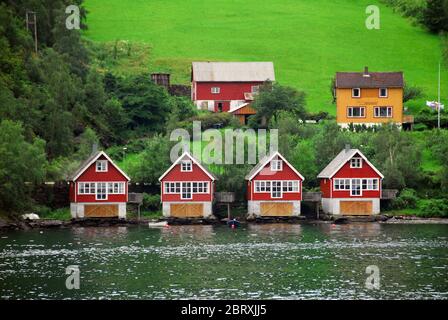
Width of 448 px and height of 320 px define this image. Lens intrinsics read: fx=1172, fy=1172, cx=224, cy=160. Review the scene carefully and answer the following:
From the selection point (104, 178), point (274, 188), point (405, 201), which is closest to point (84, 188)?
point (104, 178)

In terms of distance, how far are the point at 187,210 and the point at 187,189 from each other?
2.01 meters

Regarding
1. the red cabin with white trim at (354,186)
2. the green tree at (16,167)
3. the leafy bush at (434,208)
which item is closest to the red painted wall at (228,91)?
the red cabin with white trim at (354,186)

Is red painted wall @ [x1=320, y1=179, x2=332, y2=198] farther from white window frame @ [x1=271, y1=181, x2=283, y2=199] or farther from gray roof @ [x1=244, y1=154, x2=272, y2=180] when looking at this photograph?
gray roof @ [x1=244, y1=154, x2=272, y2=180]

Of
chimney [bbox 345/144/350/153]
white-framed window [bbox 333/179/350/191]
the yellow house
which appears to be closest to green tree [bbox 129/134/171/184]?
white-framed window [bbox 333/179/350/191]

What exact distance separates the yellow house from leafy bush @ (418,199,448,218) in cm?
2838

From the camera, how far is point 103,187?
4370 inches

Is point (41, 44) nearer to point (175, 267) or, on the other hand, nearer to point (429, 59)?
point (429, 59)

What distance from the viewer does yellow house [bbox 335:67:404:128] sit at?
452ft

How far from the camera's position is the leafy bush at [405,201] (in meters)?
111

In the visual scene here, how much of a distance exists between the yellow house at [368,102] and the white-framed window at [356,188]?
2515 cm

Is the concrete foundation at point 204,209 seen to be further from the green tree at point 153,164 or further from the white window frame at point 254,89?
the white window frame at point 254,89

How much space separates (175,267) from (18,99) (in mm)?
49119

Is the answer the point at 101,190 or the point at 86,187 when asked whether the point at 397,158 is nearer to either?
the point at 101,190

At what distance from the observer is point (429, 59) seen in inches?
6698
